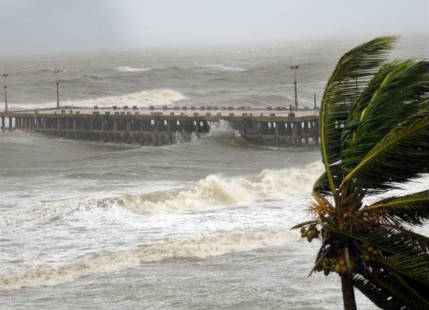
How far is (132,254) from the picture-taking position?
2944cm

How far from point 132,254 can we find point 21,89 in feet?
382

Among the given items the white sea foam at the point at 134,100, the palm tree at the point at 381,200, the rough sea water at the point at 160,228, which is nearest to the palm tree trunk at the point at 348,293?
the palm tree at the point at 381,200

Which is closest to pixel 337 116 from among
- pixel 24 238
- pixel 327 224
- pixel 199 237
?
pixel 327 224

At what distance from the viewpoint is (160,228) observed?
34.3 m

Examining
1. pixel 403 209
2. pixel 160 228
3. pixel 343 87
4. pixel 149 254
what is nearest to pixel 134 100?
pixel 160 228

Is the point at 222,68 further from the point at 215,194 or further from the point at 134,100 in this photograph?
the point at 215,194

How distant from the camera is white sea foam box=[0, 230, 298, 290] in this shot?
88.0ft

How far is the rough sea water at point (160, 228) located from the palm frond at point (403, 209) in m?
1.26

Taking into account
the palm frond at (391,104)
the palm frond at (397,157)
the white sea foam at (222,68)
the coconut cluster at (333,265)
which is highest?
the white sea foam at (222,68)

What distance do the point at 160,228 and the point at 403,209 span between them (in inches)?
946

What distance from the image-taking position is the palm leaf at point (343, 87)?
11.2 metres

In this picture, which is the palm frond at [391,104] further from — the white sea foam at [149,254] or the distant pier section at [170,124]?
the distant pier section at [170,124]

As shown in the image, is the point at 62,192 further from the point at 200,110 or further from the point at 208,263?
the point at 200,110

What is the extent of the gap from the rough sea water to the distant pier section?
183 cm
